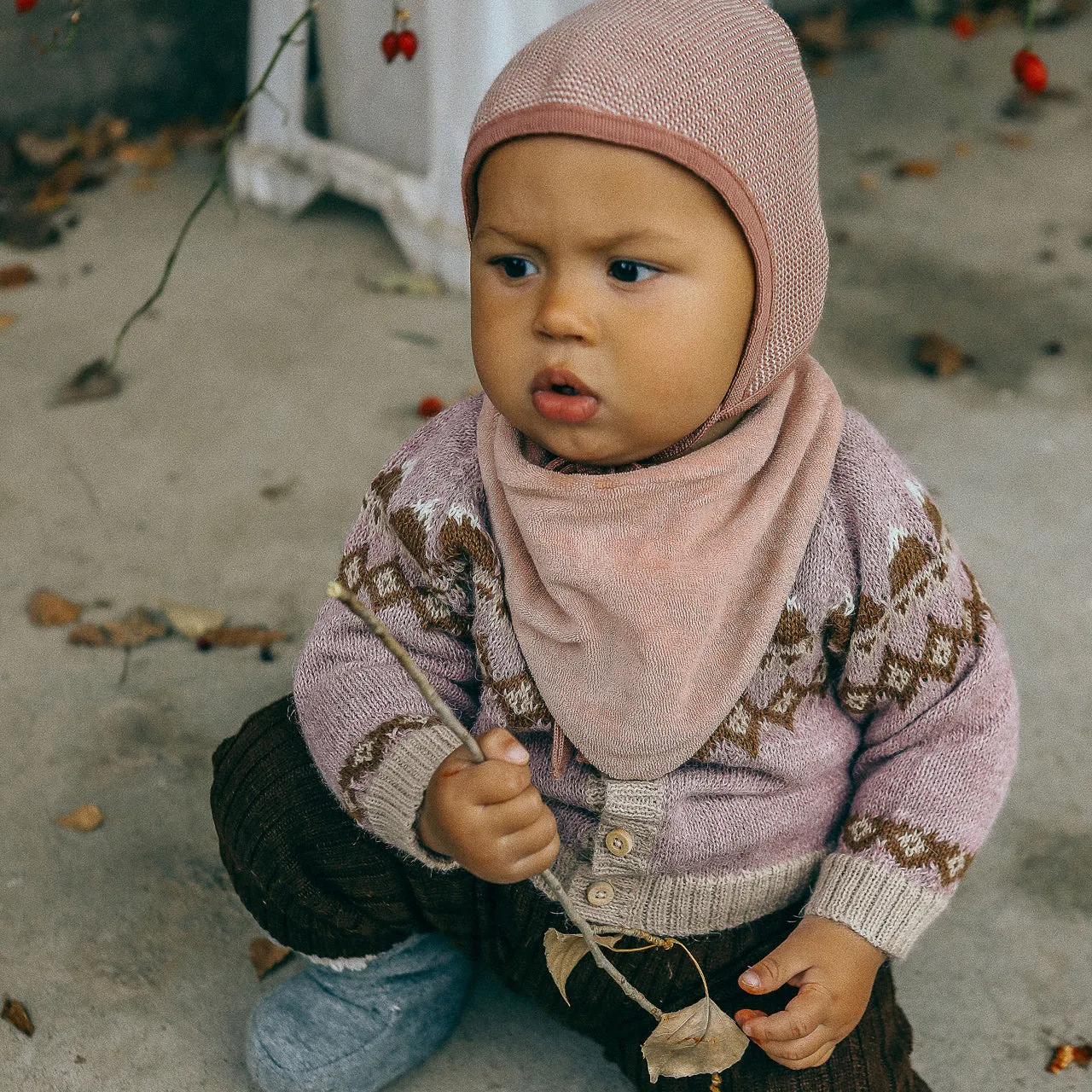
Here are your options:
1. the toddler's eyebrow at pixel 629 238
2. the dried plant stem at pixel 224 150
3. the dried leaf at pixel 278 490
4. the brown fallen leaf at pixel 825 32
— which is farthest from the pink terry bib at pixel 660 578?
the brown fallen leaf at pixel 825 32

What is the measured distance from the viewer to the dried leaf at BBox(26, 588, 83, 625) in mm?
2244

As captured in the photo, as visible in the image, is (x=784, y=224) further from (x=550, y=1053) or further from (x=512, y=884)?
(x=550, y=1053)

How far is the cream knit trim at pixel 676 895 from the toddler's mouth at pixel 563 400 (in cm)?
47

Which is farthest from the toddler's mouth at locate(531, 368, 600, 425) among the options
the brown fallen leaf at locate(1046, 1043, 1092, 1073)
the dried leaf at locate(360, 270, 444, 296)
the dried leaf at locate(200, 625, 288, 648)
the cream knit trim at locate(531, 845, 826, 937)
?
the dried leaf at locate(360, 270, 444, 296)

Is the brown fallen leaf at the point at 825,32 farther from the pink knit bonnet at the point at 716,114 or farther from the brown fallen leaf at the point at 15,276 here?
the pink knit bonnet at the point at 716,114

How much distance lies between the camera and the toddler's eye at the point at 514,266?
1.26 meters

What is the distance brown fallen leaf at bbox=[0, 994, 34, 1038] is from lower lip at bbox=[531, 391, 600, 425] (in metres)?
0.97

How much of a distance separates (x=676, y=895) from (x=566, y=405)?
53 centimetres

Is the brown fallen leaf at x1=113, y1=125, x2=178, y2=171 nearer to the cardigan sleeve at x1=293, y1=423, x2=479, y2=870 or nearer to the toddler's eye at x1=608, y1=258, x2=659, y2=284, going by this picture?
the cardigan sleeve at x1=293, y1=423, x2=479, y2=870

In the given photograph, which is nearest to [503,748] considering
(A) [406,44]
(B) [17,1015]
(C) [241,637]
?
(B) [17,1015]

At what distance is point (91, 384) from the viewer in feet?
9.32

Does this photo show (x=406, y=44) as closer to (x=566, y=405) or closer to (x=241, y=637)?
(x=241, y=637)

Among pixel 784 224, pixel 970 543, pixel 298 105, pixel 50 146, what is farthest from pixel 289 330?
pixel 784 224

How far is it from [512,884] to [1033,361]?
6.20 feet
